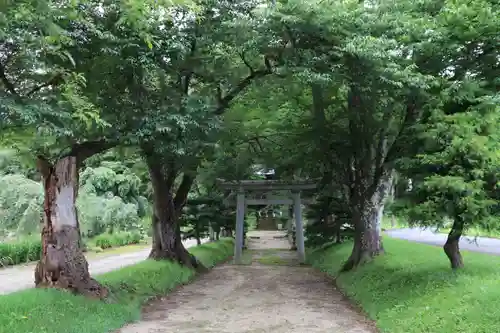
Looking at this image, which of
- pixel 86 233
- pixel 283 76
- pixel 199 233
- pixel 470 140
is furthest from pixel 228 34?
pixel 86 233

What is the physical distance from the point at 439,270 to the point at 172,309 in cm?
606

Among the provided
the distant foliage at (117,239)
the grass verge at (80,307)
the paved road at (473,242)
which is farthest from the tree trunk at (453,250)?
the distant foliage at (117,239)

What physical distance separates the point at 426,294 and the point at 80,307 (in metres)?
6.39

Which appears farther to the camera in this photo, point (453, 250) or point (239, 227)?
point (239, 227)

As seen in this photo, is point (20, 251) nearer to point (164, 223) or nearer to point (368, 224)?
point (164, 223)

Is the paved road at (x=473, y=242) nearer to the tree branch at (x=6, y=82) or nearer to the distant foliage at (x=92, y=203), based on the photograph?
the tree branch at (x=6, y=82)

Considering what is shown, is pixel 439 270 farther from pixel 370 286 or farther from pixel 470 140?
pixel 470 140

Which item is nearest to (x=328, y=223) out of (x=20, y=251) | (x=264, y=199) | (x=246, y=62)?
(x=264, y=199)

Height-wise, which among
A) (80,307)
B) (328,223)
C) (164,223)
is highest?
(164,223)

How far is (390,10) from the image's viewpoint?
1154 centimetres

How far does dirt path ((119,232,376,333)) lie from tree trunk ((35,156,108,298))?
1.48m

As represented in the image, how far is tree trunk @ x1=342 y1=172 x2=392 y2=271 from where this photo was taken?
15406 mm

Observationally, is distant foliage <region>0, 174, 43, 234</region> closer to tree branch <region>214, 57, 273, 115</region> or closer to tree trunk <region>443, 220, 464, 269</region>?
tree branch <region>214, 57, 273, 115</region>

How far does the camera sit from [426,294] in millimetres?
9781
